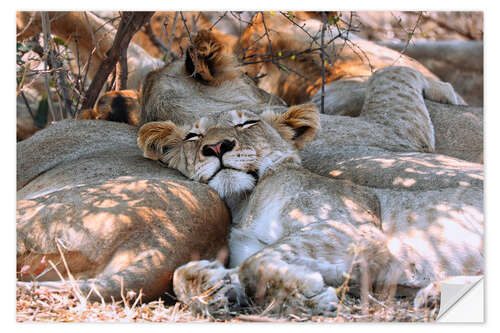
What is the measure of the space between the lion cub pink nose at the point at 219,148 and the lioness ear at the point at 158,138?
1.39ft

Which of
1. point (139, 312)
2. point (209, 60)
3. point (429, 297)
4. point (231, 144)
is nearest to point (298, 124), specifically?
point (231, 144)

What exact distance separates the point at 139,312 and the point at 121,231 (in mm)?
365

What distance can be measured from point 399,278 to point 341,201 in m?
0.52

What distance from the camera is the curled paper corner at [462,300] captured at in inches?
133

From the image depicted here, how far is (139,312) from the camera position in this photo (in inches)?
127

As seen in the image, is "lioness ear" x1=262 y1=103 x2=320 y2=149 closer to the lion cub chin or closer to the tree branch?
the lion cub chin

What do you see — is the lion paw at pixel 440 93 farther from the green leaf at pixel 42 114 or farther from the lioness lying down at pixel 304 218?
the green leaf at pixel 42 114

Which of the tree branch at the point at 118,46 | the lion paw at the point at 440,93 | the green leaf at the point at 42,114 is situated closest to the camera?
the tree branch at the point at 118,46

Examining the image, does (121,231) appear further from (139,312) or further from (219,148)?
(219,148)

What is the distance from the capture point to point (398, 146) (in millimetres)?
5074

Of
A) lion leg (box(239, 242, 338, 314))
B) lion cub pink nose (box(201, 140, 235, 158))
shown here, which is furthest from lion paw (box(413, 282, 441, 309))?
lion cub pink nose (box(201, 140, 235, 158))

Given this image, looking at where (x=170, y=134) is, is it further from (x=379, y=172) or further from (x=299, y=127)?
(x=379, y=172)
